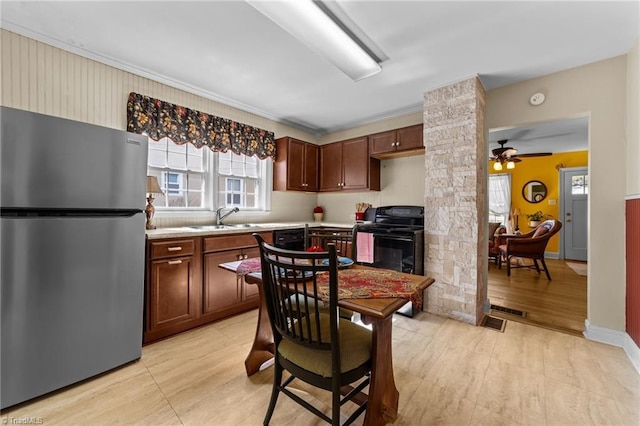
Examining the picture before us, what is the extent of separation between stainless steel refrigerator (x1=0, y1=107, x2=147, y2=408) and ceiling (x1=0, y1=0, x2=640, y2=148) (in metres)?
0.90

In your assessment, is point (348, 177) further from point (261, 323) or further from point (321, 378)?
point (321, 378)

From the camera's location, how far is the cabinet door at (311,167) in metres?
4.21

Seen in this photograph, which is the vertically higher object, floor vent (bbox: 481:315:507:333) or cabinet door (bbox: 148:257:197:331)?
cabinet door (bbox: 148:257:197:331)

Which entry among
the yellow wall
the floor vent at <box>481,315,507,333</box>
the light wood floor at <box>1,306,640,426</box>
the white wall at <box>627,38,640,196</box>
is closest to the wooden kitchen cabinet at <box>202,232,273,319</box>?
the light wood floor at <box>1,306,640,426</box>

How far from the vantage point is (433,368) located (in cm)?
196

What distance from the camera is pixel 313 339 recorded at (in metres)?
1.35

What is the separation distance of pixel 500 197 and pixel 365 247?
5575 mm

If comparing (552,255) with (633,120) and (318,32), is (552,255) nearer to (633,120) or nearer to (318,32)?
(633,120)

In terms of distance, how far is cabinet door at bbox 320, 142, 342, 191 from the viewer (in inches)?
165

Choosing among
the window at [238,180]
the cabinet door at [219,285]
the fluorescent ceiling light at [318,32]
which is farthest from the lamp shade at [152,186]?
the fluorescent ceiling light at [318,32]

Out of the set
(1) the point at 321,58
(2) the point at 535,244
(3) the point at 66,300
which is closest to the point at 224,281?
(3) the point at 66,300

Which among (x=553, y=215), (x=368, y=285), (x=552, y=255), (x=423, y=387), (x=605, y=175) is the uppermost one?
(x=605, y=175)

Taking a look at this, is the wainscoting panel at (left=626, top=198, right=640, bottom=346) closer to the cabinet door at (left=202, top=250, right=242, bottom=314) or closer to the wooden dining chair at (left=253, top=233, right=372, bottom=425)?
the wooden dining chair at (left=253, top=233, right=372, bottom=425)

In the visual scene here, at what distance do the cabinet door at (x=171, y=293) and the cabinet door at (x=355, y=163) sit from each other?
2.49 meters
